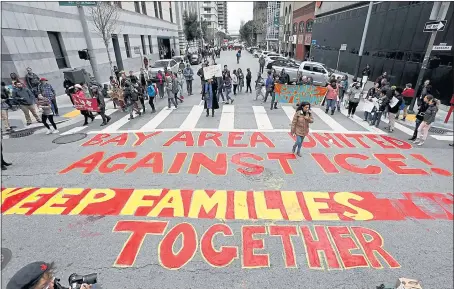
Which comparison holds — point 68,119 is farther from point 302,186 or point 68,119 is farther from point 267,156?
point 302,186

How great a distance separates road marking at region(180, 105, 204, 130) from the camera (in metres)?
9.77

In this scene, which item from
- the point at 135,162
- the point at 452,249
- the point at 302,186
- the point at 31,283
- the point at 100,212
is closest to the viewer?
the point at 31,283

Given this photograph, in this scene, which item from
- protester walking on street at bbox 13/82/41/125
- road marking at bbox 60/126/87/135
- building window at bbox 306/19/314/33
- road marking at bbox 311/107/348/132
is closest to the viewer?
protester walking on street at bbox 13/82/41/125

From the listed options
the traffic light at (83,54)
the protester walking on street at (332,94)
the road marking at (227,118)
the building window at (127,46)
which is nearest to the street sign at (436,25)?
the protester walking on street at (332,94)

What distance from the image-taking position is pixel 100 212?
4.84m

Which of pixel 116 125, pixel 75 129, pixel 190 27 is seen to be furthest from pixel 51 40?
pixel 190 27

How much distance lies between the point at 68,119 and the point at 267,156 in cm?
935

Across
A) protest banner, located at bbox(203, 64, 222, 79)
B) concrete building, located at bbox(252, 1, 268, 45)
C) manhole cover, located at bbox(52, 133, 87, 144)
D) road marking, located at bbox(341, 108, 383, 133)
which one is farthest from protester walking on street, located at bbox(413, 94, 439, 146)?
concrete building, located at bbox(252, 1, 268, 45)

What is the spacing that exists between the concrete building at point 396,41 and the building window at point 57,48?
70.3 feet

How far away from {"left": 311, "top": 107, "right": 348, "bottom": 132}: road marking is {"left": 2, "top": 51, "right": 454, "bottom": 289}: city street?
95 centimetres

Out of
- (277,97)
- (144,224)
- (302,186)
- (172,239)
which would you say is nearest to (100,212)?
(144,224)

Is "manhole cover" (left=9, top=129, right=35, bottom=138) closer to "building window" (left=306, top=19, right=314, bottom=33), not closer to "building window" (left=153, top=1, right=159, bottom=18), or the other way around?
"building window" (left=153, top=1, right=159, bottom=18)

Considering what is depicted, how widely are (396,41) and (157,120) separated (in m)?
17.0

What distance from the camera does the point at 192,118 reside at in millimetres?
10805
